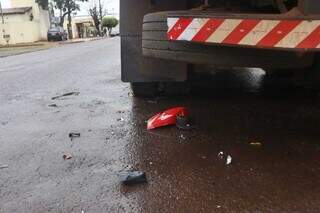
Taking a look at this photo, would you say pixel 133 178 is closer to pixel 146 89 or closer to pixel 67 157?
pixel 67 157

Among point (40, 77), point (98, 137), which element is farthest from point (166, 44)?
point (40, 77)

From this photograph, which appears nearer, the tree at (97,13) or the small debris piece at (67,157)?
the small debris piece at (67,157)

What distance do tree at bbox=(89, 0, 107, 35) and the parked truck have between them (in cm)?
7734

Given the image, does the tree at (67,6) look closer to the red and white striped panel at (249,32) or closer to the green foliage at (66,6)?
the green foliage at (66,6)

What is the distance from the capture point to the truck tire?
6.65 meters

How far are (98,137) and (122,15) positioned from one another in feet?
4.68

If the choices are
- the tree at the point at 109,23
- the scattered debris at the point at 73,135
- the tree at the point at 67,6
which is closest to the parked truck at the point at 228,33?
the scattered debris at the point at 73,135

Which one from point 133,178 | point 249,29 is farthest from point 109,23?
point 133,178

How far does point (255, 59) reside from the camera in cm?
423

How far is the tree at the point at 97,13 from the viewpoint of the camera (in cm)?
8274

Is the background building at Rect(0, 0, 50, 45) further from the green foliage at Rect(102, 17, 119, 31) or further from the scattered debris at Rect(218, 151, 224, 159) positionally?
the scattered debris at Rect(218, 151, 224, 159)

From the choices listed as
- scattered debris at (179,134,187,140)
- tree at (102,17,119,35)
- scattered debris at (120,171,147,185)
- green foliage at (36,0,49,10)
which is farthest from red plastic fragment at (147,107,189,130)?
tree at (102,17,119,35)

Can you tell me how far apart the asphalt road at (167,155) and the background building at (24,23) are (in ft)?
170

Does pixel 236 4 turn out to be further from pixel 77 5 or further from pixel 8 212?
pixel 77 5
